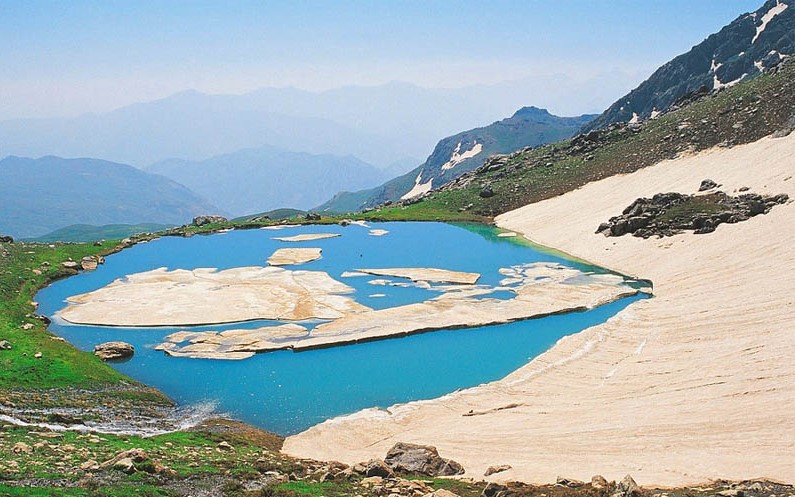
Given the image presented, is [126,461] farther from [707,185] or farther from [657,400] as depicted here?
[707,185]

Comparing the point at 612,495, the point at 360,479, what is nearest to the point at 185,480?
the point at 360,479

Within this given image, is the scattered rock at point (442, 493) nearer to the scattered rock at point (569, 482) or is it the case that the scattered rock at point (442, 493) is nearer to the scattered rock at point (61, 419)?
the scattered rock at point (569, 482)

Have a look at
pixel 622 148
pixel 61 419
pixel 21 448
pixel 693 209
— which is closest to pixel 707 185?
pixel 693 209

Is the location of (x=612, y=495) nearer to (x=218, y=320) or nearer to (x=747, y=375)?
(x=747, y=375)

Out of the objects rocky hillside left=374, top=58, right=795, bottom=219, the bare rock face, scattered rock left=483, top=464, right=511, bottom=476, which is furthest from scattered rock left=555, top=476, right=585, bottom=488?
rocky hillside left=374, top=58, right=795, bottom=219

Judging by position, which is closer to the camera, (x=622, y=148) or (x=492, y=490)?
(x=492, y=490)

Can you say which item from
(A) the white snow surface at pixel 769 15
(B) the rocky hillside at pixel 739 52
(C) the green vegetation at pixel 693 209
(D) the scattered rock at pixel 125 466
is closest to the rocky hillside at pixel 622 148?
(C) the green vegetation at pixel 693 209
